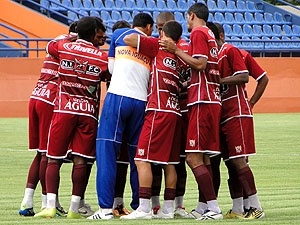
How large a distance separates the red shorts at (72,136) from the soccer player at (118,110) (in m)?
0.18

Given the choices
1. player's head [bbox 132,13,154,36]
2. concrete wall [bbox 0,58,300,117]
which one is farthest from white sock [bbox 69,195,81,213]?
concrete wall [bbox 0,58,300,117]

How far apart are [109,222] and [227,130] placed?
5.30 feet

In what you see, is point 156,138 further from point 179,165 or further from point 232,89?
point 232,89

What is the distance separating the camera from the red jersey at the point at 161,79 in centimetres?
1019

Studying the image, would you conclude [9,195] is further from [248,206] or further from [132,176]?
[248,206]

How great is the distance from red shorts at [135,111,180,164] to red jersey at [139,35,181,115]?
0.09 metres

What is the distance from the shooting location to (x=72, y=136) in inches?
413

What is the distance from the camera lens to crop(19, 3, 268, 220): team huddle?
33.1 feet

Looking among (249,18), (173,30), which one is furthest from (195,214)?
(249,18)

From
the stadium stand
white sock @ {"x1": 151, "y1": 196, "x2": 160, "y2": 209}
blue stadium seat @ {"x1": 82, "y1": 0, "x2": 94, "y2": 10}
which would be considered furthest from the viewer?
blue stadium seat @ {"x1": 82, "y1": 0, "x2": 94, "y2": 10}

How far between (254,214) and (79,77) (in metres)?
2.30

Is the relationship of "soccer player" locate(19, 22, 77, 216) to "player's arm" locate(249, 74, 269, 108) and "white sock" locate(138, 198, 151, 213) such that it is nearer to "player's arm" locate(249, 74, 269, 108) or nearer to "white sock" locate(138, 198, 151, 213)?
"white sock" locate(138, 198, 151, 213)

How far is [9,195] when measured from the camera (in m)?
12.7

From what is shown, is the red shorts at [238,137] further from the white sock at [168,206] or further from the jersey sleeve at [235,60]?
the white sock at [168,206]
